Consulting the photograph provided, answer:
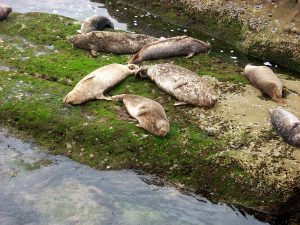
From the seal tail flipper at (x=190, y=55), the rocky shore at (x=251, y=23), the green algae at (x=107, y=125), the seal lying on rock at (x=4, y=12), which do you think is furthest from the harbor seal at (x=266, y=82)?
the seal lying on rock at (x=4, y=12)

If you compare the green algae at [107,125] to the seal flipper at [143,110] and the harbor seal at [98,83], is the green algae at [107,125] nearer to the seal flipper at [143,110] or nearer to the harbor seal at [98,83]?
the harbor seal at [98,83]

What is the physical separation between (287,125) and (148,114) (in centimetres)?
302

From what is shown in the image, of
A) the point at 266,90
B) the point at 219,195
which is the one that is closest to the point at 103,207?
the point at 219,195

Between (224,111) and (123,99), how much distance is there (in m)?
2.43

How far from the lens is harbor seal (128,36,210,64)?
1315 cm

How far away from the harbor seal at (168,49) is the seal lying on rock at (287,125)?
3910 millimetres

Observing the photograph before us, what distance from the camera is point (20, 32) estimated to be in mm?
14781

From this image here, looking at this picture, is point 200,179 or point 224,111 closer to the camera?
point 200,179

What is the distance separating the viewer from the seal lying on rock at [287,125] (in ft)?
31.9

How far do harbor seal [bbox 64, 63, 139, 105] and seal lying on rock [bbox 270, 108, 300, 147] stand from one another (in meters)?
3.98

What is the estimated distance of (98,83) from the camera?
1146cm

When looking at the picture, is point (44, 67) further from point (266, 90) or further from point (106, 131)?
Result: point (266, 90)

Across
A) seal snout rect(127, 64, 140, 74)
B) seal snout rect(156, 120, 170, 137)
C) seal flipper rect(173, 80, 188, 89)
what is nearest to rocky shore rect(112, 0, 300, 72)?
seal snout rect(127, 64, 140, 74)

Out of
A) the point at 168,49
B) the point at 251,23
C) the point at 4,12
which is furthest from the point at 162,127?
the point at 4,12
